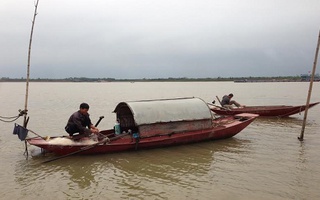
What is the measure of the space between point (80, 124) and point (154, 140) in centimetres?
244

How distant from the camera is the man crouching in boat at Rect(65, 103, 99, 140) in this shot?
8.88 metres

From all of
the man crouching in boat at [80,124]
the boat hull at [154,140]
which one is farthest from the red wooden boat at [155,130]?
the man crouching in boat at [80,124]

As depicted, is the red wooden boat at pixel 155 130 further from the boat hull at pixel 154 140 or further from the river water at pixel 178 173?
the river water at pixel 178 173

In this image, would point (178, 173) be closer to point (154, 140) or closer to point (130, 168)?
point (130, 168)

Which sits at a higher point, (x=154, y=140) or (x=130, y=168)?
(x=154, y=140)

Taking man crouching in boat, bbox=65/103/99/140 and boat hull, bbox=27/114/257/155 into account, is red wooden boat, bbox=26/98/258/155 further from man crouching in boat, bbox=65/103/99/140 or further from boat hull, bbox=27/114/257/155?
man crouching in boat, bbox=65/103/99/140

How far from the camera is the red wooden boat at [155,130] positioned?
352 inches

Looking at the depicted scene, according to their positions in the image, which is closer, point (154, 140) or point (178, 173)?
point (178, 173)

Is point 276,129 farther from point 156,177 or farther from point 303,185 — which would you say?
point 156,177

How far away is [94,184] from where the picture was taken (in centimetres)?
715

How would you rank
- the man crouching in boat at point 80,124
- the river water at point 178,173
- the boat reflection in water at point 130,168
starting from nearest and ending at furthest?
the river water at point 178,173, the boat reflection in water at point 130,168, the man crouching in boat at point 80,124

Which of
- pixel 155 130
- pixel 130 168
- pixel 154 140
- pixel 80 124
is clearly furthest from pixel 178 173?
pixel 80 124

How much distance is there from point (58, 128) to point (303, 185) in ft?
40.4

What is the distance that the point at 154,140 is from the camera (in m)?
9.63
